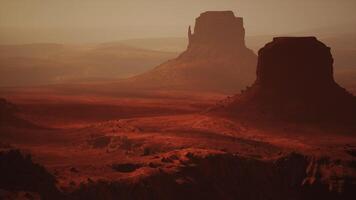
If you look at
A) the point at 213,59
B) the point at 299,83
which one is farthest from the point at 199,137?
the point at 213,59

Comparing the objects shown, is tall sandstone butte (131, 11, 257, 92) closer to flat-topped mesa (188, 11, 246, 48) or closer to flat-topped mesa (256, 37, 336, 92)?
flat-topped mesa (188, 11, 246, 48)

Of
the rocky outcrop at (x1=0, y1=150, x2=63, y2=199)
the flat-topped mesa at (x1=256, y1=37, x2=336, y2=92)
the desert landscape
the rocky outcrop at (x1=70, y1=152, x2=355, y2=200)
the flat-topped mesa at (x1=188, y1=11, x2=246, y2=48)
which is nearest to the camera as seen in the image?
the rocky outcrop at (x1=0, y1=150, x2=63, y2=199)

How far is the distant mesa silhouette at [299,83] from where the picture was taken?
5788 cm

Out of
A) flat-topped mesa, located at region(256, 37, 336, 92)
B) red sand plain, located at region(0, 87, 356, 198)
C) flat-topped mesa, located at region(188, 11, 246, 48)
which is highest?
flat-topped mesa, located at region(188, 11, 246, 48)

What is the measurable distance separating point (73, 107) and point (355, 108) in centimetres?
3548

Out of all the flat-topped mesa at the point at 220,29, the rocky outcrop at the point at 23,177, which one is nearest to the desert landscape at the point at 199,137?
Result: the rocky outcrop at the point at 23,177

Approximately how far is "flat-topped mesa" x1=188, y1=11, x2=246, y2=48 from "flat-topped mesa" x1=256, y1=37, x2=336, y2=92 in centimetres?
5850

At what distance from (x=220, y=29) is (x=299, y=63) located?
60.2 meters

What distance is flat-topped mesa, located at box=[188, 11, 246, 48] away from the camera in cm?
11725

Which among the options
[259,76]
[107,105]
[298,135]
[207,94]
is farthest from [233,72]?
[298,135]

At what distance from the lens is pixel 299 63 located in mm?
58469

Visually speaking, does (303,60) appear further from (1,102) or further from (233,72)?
(233,72)

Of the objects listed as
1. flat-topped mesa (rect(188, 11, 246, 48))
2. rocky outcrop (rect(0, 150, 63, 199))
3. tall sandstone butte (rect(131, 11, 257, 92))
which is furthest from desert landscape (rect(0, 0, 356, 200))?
flat-topped mesa (rect(188, 11, 246, 48))

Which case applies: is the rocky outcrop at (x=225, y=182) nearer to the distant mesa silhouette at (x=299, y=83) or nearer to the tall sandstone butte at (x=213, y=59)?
the distant mesa silhouette at (x=299, y=83)
